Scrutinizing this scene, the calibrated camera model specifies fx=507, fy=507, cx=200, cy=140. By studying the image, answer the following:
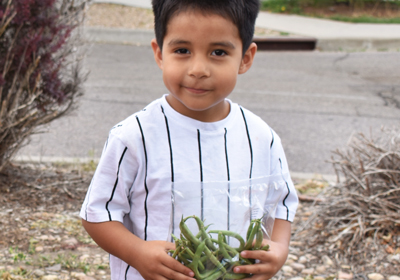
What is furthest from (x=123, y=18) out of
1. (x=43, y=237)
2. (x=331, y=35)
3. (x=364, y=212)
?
(x=364, y=212)

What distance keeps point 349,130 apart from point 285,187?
182 inches

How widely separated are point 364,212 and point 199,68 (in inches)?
83.9

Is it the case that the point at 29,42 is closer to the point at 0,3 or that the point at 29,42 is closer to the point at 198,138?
the point at 0,3

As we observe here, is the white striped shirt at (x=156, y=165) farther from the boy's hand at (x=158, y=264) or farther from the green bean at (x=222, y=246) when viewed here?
the green bean at (x=222, y=246)

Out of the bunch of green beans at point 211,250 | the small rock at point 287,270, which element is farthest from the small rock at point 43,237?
the bunch of green beans at point 211,250

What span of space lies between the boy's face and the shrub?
6.89ft

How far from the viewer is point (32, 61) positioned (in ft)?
11.7

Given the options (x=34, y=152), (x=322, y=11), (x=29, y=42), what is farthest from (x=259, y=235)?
(x=322, y=11)

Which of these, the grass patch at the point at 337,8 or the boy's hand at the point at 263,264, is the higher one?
the grass patch at the point at 337,8

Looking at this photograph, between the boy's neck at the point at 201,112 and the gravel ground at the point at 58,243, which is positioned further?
the gravel ground at the point at 58,243

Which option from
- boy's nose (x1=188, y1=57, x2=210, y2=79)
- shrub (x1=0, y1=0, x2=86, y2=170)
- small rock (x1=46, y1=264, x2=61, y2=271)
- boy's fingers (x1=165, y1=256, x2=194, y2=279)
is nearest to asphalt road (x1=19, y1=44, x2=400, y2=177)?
shrub (x1=0, y1=0, x2=86, y2=170)

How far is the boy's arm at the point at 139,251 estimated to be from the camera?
1373mm

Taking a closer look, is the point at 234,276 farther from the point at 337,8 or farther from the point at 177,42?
the point at 337,8

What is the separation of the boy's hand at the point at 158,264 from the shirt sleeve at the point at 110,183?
0.48 ft
